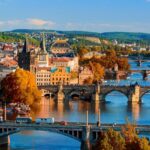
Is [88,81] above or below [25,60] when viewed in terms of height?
below

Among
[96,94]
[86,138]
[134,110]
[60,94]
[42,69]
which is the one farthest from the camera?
[42,69]

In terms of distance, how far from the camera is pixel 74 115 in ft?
116

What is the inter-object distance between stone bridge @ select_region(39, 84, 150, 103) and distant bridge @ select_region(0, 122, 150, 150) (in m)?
16.3

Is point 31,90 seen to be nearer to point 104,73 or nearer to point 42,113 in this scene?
point 42,113

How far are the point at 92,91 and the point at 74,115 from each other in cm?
923

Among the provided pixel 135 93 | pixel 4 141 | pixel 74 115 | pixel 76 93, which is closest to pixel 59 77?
pixel 76 93

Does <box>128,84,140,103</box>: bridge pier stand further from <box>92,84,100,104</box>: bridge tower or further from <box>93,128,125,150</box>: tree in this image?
<box>93,128,125,150</box>: tree

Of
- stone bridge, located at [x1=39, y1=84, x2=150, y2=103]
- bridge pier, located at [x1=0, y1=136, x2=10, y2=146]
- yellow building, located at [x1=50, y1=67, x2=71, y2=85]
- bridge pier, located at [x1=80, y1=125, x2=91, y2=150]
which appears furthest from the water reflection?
yellow building, located at [x1=50, y1=67, x2=71, y2=85]

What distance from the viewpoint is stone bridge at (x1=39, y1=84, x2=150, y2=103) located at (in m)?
43.5

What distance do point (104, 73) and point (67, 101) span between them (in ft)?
62.8

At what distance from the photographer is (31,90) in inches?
1590

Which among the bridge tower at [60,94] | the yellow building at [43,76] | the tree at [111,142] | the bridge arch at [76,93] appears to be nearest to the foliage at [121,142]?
the tree at [111,142]

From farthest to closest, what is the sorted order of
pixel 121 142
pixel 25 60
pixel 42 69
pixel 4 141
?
pixel 25 60
pixel 42 69
pixel 4 141
pixel 121 142

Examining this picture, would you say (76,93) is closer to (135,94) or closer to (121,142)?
(135,94)
